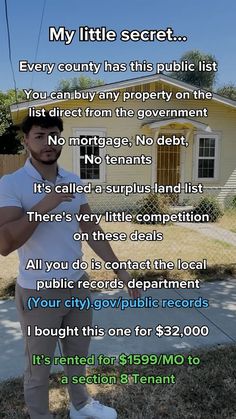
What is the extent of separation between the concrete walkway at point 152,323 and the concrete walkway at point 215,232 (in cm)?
352

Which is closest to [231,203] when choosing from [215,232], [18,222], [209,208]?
[209,208]

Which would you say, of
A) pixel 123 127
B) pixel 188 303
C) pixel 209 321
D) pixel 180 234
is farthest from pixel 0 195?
pixel 123 127

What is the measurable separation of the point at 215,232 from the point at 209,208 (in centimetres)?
162

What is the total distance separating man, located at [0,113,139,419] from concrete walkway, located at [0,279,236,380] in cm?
108

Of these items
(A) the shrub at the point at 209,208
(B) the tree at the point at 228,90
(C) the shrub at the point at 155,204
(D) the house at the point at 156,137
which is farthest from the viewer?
(B) the tree at the point at 228,90

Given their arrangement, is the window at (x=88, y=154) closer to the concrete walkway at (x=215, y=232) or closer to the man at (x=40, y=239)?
the concrete walkway at (x=215, y=232)

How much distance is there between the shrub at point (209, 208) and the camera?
1028 centimetres

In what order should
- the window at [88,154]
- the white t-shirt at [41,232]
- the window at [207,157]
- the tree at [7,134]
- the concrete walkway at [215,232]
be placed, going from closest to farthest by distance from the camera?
the white t-shirt at [41,232] → the concrete walkway at [215,232] → the window at [88,154] → the window at [207,157] → the tree at [7,134]

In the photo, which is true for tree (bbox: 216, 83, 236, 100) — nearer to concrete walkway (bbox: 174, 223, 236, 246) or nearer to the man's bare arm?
concrete walkway (bbox: 174, 223, 236, 246)

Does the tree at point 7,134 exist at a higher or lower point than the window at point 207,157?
higher

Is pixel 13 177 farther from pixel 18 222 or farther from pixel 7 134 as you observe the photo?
pixel 7 134

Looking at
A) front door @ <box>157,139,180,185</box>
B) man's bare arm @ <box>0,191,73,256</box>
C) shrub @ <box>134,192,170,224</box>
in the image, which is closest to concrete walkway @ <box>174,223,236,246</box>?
shrub @ <box>134,192,170,224</box>

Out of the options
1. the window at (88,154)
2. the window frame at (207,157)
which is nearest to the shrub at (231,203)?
the window frame at (207,157)

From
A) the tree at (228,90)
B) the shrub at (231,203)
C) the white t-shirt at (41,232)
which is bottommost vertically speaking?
the shrub at (231,203)
